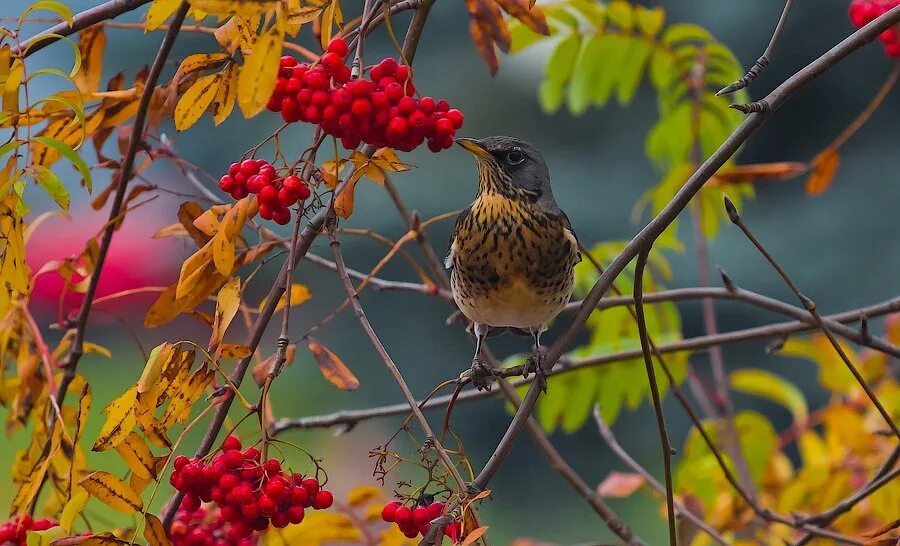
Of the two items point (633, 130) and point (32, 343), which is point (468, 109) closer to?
point (633, 130)

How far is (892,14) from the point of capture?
104 cm

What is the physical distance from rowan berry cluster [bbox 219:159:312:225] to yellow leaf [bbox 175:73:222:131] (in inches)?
2.9

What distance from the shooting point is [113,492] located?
967mm

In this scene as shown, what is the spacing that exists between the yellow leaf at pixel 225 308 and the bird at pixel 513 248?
0.80 m

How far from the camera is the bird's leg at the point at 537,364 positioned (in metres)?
1.04

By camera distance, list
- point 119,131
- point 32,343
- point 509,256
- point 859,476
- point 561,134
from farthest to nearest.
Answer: point 561,134 < point 859,476 < point 509,256 < point 119,131 < point 32,343

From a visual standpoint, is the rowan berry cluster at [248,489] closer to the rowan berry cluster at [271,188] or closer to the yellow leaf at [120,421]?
the yellow leaf at [120,421]

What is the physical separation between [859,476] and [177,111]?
1.62 meters

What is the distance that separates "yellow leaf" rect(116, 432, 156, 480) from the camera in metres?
0.96

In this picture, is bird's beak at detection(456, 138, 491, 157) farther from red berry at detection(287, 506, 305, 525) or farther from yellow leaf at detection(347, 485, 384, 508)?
red berry at detection(287, 506, 305, 525)

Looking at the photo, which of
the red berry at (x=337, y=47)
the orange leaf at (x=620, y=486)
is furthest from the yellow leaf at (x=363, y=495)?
the red berry at (x=337, y=47)

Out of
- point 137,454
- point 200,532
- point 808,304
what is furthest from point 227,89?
point 808,304

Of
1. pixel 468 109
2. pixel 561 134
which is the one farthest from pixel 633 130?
pixel 468 109

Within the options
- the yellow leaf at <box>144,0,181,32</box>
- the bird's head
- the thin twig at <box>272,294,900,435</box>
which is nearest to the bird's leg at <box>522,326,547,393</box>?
the thin twig at <box>272,294,900,435</box>
